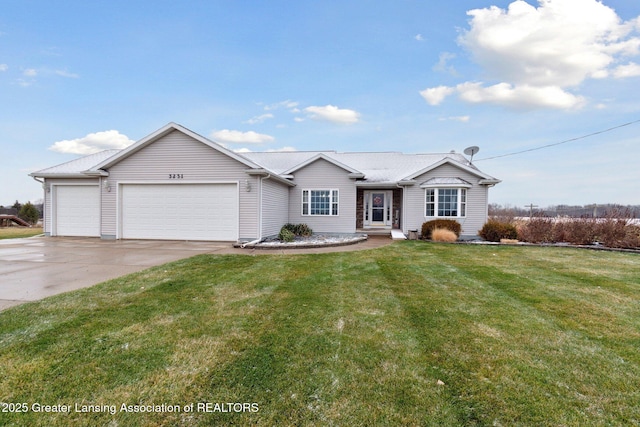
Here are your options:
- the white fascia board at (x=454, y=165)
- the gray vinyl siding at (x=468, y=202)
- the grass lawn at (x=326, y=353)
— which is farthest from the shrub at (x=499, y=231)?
the grass lawn at (x=326, y=353)

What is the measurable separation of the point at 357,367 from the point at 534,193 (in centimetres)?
2439

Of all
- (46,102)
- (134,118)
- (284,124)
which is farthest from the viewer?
(284,124)

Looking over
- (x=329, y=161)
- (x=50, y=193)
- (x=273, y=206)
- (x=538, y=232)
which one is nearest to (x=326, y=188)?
(x=329, y=161)

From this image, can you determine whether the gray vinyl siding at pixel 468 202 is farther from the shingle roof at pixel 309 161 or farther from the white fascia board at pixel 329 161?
the white fascia board at pixel 329 161

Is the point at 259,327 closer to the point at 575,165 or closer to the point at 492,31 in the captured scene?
the point at 492,31

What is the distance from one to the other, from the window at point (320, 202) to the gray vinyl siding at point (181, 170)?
4091 mm

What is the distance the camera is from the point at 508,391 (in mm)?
2676

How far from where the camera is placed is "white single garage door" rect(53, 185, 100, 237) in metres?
14.1

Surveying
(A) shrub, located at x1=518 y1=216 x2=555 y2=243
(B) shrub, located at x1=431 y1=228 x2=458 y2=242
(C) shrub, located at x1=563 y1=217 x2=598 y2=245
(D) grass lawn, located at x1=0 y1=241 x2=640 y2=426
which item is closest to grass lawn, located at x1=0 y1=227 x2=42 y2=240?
(D) grass lawn, located at x1=0 y1=241 x2=640 y2=426

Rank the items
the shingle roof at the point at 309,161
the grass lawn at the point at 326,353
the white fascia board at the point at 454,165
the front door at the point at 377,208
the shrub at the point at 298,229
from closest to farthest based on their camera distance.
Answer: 1. the grass lawn at the point at 326,353
2. the shingle roof at the point at 309,161
3. the white fascia board at the point at 454,165
4. the shrub at the point at 298,229
5. the front door at the point at 377,208

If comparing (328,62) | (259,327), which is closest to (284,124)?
(328,62)

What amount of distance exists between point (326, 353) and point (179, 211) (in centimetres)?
1140

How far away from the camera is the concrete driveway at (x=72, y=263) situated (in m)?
5.61

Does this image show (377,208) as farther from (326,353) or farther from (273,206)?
(326,353)
